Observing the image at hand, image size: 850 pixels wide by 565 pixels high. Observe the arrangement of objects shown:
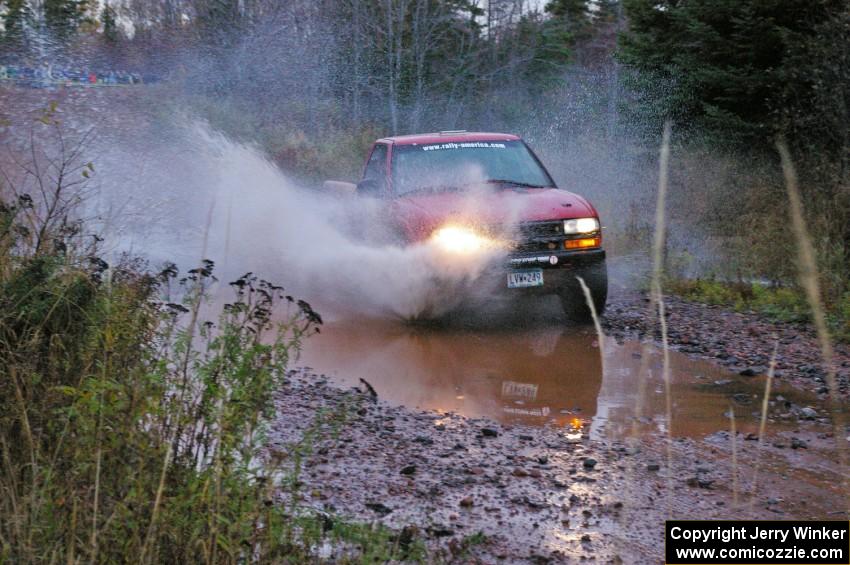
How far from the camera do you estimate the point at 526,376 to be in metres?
7.55

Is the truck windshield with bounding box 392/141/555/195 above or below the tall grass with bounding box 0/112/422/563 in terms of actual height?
above

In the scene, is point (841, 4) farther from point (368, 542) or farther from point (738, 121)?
point (368, 542)

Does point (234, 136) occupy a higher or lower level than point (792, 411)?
higher

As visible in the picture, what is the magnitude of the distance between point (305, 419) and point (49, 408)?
2367 millimetres

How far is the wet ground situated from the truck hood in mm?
1141

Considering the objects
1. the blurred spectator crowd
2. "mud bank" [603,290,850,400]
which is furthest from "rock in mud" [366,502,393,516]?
the blurred spectator crowd

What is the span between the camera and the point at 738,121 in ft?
55.1

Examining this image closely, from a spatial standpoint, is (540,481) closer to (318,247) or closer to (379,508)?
(379,508)

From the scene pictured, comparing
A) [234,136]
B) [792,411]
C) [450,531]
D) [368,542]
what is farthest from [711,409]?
[234,136]

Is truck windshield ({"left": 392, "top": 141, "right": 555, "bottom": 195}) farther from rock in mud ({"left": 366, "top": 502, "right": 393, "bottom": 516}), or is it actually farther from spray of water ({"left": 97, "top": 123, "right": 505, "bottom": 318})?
rock in mud ({"left": 366, "top": 502, "right": 393, "bottom": 516})

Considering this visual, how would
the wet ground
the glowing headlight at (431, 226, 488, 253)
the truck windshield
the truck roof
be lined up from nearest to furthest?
the wet ground
the glowing headlight at (431, 226, 488, 253)
the truck windshield
the truck roof

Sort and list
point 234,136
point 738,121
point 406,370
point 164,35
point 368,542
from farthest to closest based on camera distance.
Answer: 1. point 164,35
2. point 234,136
3. point 738,121
4. point 406,370
5. point 368,542

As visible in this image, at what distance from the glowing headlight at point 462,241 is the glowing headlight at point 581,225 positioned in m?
0.86

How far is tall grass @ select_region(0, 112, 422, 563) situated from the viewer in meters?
3.23
